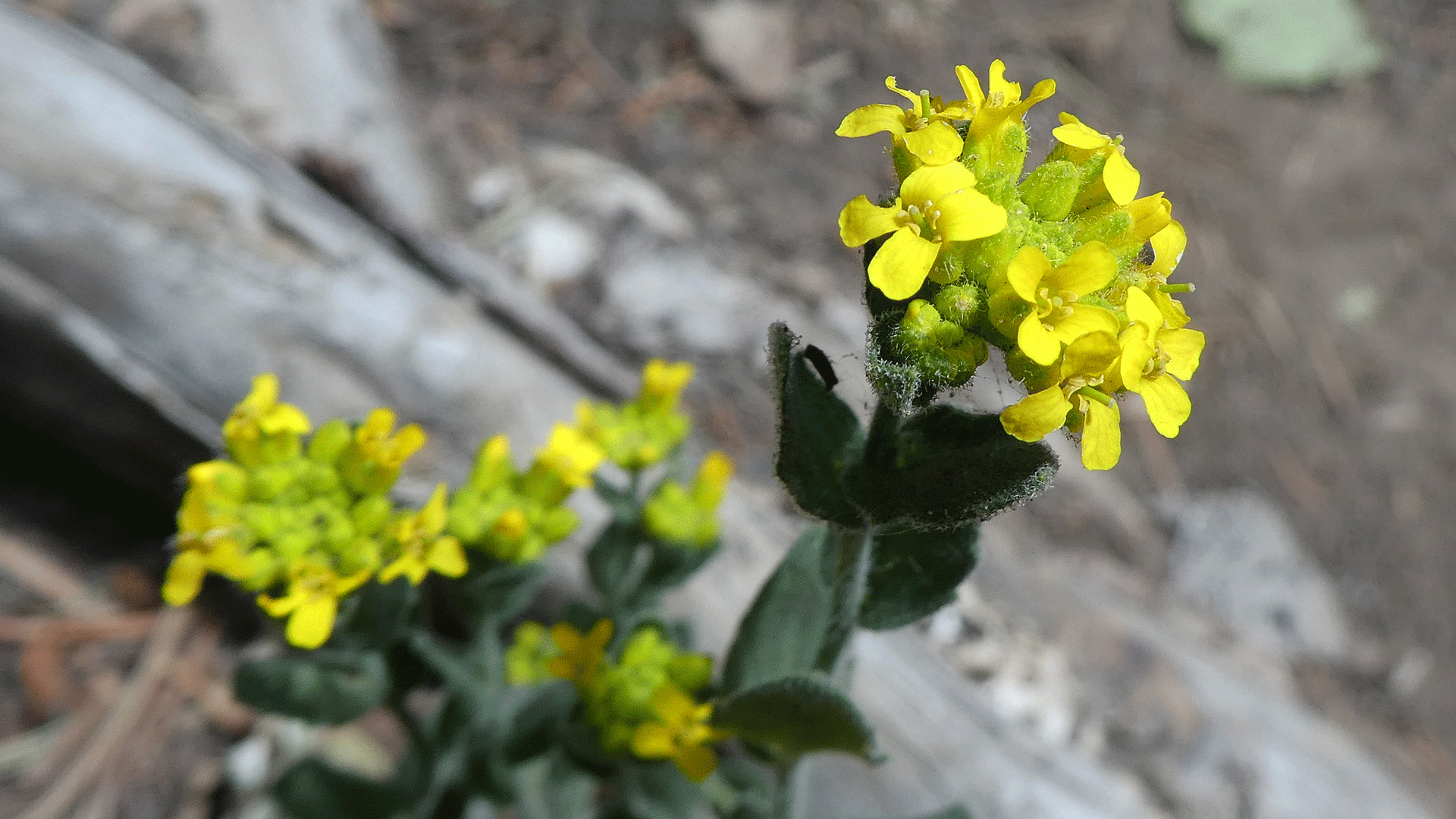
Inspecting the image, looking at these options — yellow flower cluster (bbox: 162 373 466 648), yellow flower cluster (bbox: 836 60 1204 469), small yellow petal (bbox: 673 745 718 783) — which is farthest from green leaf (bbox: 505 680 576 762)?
yellow flower cluster (bbox: 836 60 1204 469)

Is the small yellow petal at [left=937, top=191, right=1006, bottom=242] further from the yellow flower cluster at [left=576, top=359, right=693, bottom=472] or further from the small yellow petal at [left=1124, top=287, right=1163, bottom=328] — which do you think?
the yellow flower cluster at [left=576, top=359, right=693, bottom=472]

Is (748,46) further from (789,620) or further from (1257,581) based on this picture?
(789,620)

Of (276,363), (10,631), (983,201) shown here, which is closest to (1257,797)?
(983,201)

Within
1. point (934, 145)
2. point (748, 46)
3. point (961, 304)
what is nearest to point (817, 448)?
point (961, 304)

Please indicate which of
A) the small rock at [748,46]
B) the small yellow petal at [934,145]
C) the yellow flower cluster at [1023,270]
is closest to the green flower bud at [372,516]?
the yellow flower cluster at [1023,270]

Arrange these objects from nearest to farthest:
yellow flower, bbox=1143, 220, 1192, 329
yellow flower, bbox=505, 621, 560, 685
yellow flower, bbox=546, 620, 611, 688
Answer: yellow flower, bbox=1143, 220, 1192, 329 → yellow flower, bbox=546, 620, 611, 688 → yellow flower, bbox=505, 621, 560, 685

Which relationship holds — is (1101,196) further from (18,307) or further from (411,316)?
(18,307)
